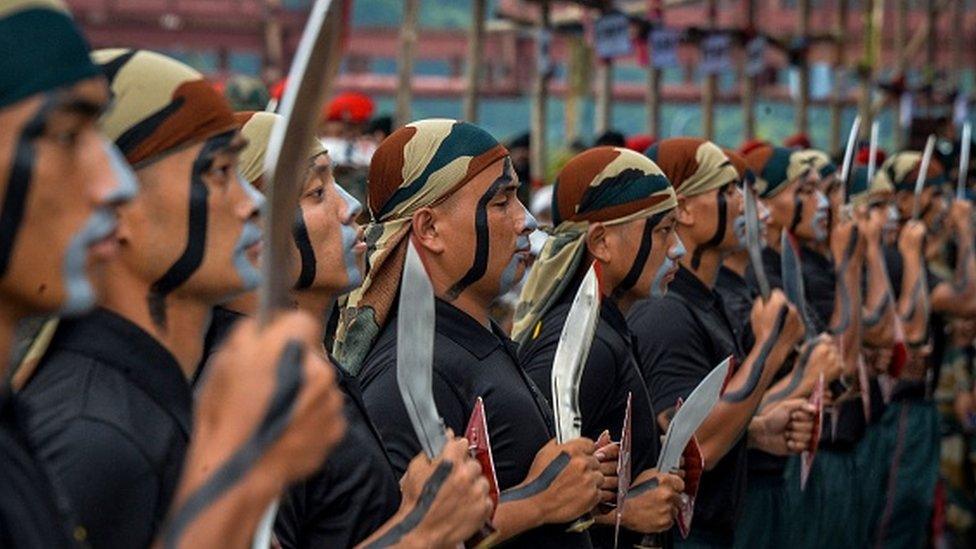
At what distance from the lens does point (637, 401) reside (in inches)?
211

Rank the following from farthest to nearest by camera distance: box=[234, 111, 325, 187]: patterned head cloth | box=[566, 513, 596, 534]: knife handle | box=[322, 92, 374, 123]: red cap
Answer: box=[322, 92, 374, 123]: red cap
box=[566, 513, 596, 534]: knife handle
box=[234, 111, 325, 187]: patterned head cloth

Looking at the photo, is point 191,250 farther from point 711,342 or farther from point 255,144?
point 711,342

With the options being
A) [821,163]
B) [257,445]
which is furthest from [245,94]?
[257,445]

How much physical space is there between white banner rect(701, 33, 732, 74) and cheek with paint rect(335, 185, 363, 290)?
14.7 m

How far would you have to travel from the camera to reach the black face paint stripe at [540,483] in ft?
14.4

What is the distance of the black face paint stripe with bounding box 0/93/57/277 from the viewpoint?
7.75ft

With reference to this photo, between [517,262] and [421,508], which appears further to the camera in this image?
[517,262]

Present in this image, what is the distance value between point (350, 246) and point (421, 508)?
811 mm

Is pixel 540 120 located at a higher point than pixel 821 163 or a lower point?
lower

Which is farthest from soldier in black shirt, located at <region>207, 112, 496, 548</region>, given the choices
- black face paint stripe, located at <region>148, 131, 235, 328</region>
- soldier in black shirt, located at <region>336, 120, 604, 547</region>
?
black face paint stripe, located at <region>148, 131, 235, 328</region>

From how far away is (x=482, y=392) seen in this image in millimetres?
4441

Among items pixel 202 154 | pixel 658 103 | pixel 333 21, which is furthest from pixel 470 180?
pixel 658 103

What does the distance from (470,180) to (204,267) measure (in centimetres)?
175

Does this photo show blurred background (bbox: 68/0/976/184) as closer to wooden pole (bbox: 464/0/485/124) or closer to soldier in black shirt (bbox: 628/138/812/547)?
wooden pole (bbox: 464/0/485/124)
